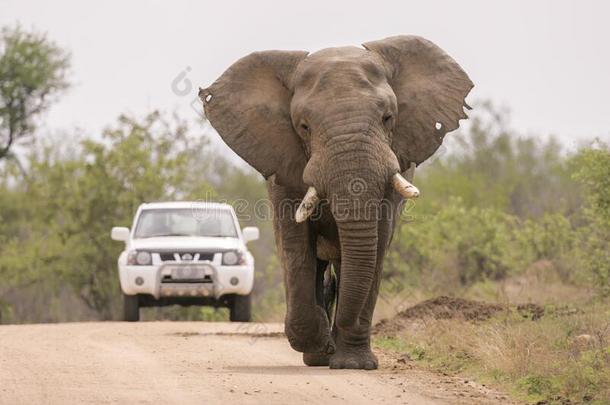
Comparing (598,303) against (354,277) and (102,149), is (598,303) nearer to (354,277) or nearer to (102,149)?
(354,277)

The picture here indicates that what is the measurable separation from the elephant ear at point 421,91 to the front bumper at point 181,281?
27.5ft

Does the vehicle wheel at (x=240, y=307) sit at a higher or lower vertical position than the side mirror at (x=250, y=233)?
lower

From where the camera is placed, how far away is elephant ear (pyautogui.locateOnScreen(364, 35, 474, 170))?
38.9 ft

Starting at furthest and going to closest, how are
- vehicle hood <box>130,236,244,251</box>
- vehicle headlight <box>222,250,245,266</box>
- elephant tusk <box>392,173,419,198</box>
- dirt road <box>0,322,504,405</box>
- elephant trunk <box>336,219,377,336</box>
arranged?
vehicle headlight <box>222,250,245,266</box>, vehicle hood <box>130,236,244,251</box>, elephant trunk <box>336,219,377,336</box>, elephant tusk <box>392,173,419,198</box>, dirt road <box>0,322,504,405</box>

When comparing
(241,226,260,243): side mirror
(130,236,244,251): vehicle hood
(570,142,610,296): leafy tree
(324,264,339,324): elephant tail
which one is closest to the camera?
(324,264,339,324): elephant tail

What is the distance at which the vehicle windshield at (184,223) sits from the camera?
2130 cm

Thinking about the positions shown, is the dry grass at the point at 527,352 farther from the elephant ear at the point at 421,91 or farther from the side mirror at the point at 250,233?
the side mirror at the point at 250,233

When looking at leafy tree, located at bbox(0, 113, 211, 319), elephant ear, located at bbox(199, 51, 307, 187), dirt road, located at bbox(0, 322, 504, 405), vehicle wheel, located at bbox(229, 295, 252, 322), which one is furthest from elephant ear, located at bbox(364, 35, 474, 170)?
leafy tree, located at bbox(0, 113, 211, 319)

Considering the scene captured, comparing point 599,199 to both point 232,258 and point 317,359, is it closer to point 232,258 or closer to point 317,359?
point 232,258

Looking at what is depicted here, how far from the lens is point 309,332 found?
11.9 metres

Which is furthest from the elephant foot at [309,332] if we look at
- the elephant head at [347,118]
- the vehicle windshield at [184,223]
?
the vehicle windshield at [184,223]

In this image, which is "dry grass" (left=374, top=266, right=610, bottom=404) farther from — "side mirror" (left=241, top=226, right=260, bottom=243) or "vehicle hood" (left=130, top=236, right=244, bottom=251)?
"side mirror" (left=241, top=226, right=260, bottom=243)

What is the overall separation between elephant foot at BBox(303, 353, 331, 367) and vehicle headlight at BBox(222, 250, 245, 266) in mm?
8059

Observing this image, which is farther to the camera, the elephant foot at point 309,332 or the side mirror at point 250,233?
the side mirror at point 250,233
